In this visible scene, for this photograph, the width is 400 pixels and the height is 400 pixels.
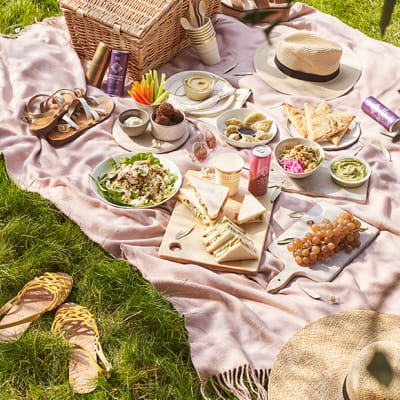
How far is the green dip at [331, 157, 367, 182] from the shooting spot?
9.73ft

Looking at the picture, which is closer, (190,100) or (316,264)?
(316,264)

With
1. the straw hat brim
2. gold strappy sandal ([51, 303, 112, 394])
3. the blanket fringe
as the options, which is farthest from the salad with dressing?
the straw hat brim

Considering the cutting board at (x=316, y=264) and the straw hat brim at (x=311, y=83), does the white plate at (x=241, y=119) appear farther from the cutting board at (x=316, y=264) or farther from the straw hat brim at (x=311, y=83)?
the cutting board at (x=316, y=264)

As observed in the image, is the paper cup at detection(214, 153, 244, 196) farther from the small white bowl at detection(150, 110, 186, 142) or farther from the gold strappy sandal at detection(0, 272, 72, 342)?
the gold strappy sandal at detection(0, 272, 72, 342)

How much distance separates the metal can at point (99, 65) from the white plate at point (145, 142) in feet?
1.55

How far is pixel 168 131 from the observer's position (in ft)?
10.5

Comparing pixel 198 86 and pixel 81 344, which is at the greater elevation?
pixel 198 86

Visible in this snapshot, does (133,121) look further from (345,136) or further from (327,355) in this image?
(327,355)

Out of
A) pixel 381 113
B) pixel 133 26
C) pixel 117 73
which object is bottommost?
pixel 117 73

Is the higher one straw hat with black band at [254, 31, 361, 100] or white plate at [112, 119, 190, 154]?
straw hat with black band at [254, 31, 361, 100]

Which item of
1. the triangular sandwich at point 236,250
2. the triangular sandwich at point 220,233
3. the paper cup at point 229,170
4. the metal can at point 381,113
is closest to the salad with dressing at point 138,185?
the paper cup at point 229,170

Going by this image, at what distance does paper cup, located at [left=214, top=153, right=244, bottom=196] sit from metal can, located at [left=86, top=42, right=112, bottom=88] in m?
1.20

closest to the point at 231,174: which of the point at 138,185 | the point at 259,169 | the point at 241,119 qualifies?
the point at 259,169

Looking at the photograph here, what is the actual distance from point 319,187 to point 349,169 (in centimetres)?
19
